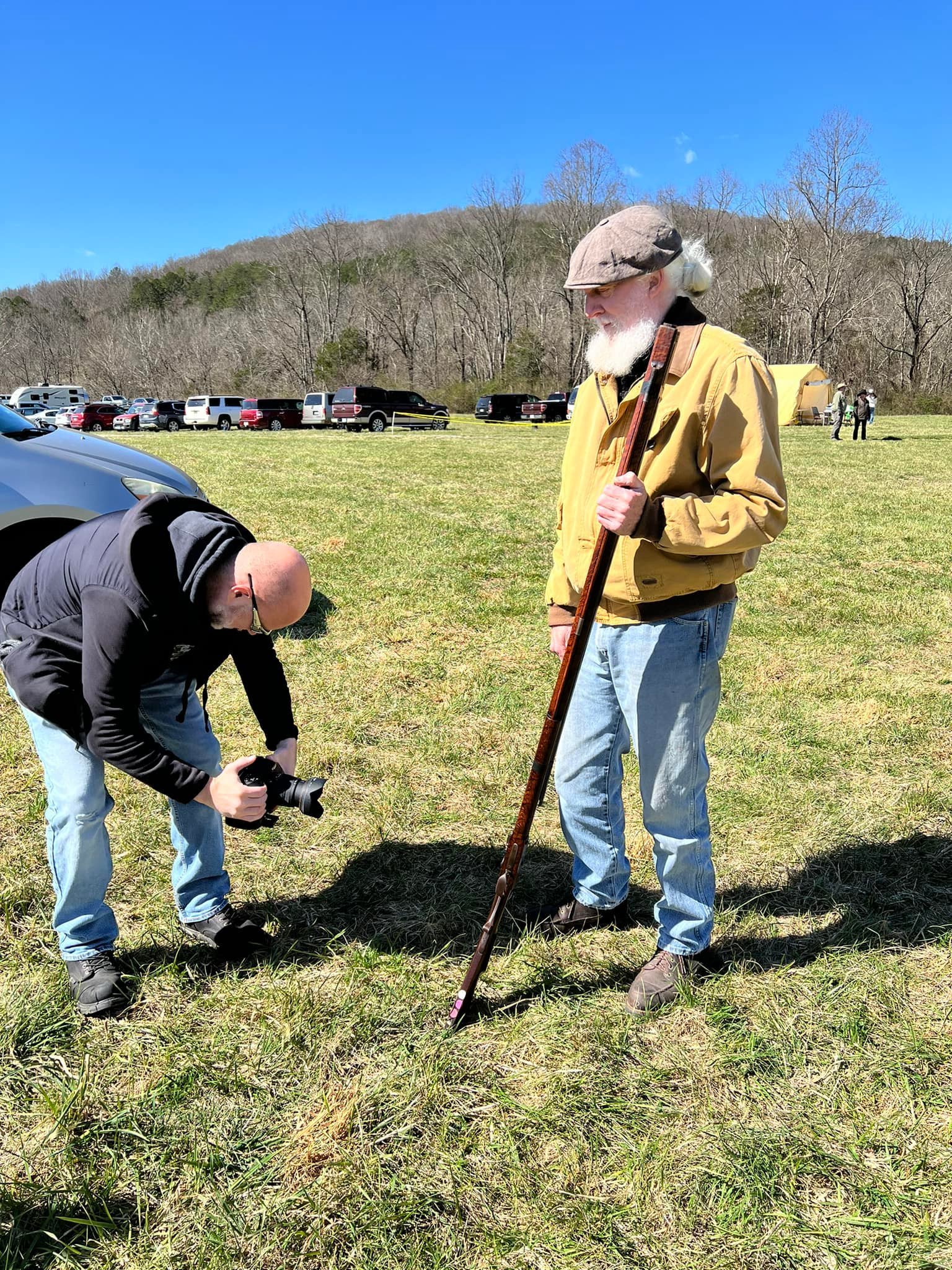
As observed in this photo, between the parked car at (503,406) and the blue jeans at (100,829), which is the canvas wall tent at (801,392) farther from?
the blue jeans at (100,829)

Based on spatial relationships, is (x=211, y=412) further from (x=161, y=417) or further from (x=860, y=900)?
(x=860, y=900)

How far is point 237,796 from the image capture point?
226 cm

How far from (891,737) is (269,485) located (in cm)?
992

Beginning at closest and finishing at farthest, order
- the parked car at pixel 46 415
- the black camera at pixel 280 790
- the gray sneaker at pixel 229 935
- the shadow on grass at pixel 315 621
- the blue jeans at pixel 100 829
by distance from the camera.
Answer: the black camera at pixel 280 790, the blue jeans at pixel 100 829, the gray sneaker at pixel 229 935, the shadow on grass at pixel 315 621, the parked car at pixel 46 415

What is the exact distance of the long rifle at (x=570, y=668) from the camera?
2.12 metres

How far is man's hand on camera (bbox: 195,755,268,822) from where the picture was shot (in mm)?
2262

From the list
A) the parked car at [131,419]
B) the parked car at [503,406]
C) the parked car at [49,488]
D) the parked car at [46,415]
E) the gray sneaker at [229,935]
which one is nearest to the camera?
the gray sneaker at [229,935]

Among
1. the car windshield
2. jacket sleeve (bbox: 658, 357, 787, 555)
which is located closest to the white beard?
jacket sleeve (bbox: 658, 357, 787, 555)

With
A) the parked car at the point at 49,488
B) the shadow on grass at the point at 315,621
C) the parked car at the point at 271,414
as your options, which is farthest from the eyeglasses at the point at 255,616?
the parked car at the point at 271,414

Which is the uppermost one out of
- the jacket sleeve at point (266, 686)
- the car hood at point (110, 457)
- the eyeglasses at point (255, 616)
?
the car hood at point (110, 457)

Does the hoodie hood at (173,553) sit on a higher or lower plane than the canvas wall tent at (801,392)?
lower

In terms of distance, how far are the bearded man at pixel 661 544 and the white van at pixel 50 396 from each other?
50085mm

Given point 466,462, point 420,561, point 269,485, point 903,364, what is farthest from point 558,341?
Result: point 420,561

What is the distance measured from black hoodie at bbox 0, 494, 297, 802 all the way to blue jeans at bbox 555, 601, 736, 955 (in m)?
1.09
